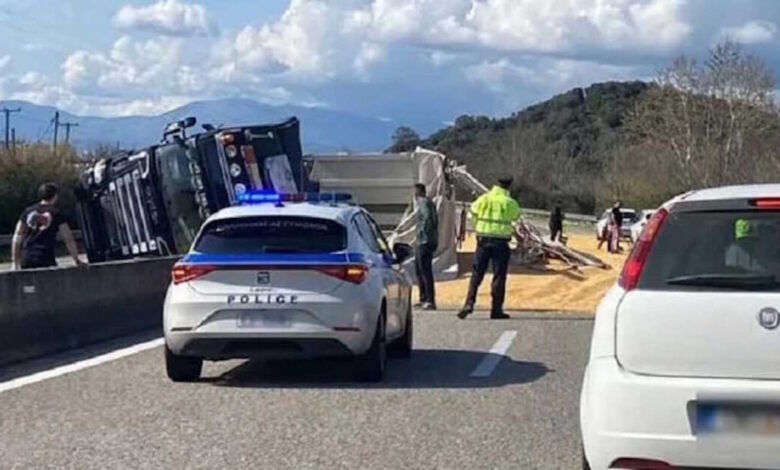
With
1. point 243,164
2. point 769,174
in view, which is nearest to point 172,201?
point 243,164

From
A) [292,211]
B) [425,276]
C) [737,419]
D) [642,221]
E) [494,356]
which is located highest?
[292,211]

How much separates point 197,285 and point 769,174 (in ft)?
166

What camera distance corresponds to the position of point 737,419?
6426mm

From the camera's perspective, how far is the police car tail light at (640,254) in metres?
6.77

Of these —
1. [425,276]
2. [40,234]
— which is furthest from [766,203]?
[425,276]

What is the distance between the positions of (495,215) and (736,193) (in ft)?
37.3

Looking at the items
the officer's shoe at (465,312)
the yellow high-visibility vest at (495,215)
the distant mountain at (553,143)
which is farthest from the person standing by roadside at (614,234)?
the distant mountain at (553,143)

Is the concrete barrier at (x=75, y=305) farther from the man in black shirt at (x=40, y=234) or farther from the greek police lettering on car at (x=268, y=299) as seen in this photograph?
the greek police lettering on car at (x=268, y=299)

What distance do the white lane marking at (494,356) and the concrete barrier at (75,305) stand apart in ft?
14.1

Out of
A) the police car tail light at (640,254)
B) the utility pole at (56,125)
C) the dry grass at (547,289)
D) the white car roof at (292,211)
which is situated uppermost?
the police car tail light at (640,254)

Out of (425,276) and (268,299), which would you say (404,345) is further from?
(425,276)

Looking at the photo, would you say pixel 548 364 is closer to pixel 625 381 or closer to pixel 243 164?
pixel 625 381

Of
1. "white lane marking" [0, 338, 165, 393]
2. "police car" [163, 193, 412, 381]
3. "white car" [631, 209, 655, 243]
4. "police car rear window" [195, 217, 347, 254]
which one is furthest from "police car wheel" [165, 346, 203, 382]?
"white car" [631, 209, 655, 243]

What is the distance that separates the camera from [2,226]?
178 ft
